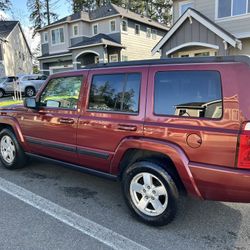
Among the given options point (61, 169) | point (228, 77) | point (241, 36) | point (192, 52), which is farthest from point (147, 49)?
point (228, 77)

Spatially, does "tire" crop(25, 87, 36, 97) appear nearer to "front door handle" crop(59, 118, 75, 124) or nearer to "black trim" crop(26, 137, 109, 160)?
"black trim" crop(26, 137, 109, 160)

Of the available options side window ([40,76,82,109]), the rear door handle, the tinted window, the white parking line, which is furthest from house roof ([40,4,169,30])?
the tinted window

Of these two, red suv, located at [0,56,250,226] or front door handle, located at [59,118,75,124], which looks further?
front door handle, located at [59,118,75,124]

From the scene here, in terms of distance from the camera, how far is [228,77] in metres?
2.88

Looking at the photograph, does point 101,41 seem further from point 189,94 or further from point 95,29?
point 189,94

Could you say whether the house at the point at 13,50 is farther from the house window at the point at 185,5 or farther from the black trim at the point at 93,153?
the black trim at the point at 93,153

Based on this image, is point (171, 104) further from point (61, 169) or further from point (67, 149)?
point (61, 169)

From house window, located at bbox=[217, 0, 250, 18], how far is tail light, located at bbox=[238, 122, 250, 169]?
12085 millimetres

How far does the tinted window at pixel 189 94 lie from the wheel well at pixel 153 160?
517 mm

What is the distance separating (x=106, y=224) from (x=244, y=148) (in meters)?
1.78

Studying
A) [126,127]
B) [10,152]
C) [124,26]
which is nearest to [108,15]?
[124,26]

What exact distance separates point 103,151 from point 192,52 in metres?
11.9

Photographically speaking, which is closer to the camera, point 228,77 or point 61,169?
point 228,77

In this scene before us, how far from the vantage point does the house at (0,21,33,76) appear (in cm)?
3303
